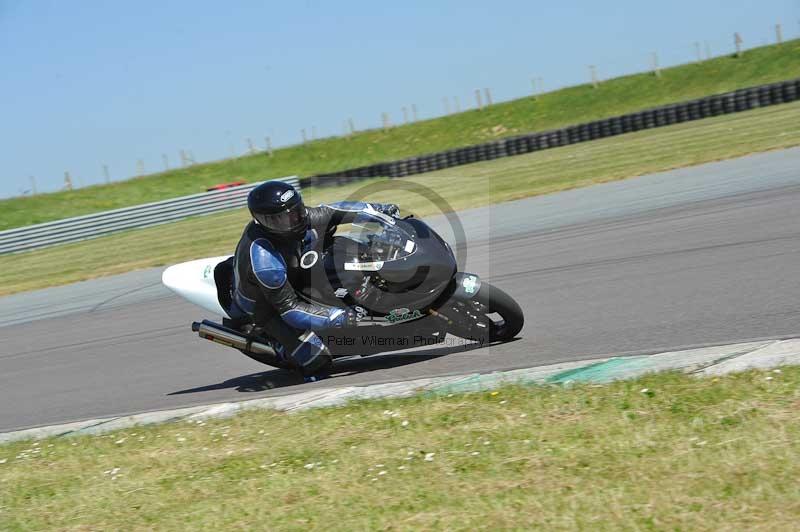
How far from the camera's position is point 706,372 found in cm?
512

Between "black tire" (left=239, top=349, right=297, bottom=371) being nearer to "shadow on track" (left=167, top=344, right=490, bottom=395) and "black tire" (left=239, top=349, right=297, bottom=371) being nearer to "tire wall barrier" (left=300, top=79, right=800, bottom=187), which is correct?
"shadow on track" (left=167, top=344, right=490, bottom=395)

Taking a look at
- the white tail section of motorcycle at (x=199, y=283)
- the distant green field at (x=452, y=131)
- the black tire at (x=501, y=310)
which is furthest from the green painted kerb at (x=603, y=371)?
the distant green field at (x=452, y=131)

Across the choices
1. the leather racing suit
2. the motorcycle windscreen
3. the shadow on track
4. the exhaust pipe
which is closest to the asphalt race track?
the shadow on track

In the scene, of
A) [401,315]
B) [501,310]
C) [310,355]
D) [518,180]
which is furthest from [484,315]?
[518,180]

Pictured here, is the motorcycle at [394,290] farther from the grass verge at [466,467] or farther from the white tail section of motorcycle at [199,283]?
the grass verge at [466,467]

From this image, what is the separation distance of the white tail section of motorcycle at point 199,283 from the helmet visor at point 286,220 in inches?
42.2

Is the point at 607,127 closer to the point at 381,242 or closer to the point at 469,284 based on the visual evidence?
the point at 469,284

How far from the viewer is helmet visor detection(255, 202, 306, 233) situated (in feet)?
21.6

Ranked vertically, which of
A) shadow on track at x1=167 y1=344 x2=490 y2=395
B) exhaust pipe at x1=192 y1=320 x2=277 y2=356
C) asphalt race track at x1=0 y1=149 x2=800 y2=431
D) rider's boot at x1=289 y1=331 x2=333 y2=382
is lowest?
shadow on track at x1=167 y1=344 x2=490 y2=395

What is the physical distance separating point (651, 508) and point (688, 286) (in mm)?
4519

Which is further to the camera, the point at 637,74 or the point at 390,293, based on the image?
the point at 637,74

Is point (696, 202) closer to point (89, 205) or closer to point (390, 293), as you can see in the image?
point (390, 293)

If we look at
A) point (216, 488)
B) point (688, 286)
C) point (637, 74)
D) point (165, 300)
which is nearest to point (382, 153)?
point (637, 74)

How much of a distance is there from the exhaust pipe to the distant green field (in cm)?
3378
